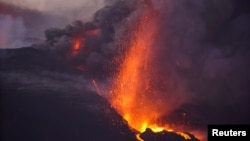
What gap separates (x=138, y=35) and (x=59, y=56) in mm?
3086

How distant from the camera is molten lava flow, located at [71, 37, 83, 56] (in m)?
14.4

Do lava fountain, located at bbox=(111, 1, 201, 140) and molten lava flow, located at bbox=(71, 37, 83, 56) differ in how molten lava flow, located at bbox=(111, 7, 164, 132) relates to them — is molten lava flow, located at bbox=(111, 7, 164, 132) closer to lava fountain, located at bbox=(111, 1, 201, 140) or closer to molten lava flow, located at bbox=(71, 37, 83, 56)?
lava fountain, located at bbox=(111, 1, 201, 140)

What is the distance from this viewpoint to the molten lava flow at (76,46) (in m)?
14.4

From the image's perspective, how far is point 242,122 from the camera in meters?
11.5

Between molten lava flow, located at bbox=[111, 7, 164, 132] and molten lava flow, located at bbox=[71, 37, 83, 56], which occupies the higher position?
molten lava flow, located at bbox=[71, 37, 83, 56]

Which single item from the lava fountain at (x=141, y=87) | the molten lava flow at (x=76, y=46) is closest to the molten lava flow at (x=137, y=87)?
the lava fountain at (x=141, y=87)

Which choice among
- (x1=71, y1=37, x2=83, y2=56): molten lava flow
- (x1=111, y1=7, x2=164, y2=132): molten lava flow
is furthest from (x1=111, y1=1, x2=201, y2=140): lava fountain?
(x1=71, y1=37, x2=83, y2=56): molten lava flow

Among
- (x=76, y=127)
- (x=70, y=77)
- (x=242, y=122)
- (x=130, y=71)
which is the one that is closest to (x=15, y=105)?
(x=76, y=127)

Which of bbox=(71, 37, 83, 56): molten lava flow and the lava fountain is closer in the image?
the lava fountain

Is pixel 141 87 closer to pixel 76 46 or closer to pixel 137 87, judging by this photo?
pixel 137 87

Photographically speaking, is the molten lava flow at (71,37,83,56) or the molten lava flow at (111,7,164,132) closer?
the molten lava flow at (111,7,164,132)

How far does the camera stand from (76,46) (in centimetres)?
1509

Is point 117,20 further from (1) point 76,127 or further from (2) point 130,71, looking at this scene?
(1) point 76,127

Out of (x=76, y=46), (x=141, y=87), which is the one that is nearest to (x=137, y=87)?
(x=141, y=87)
